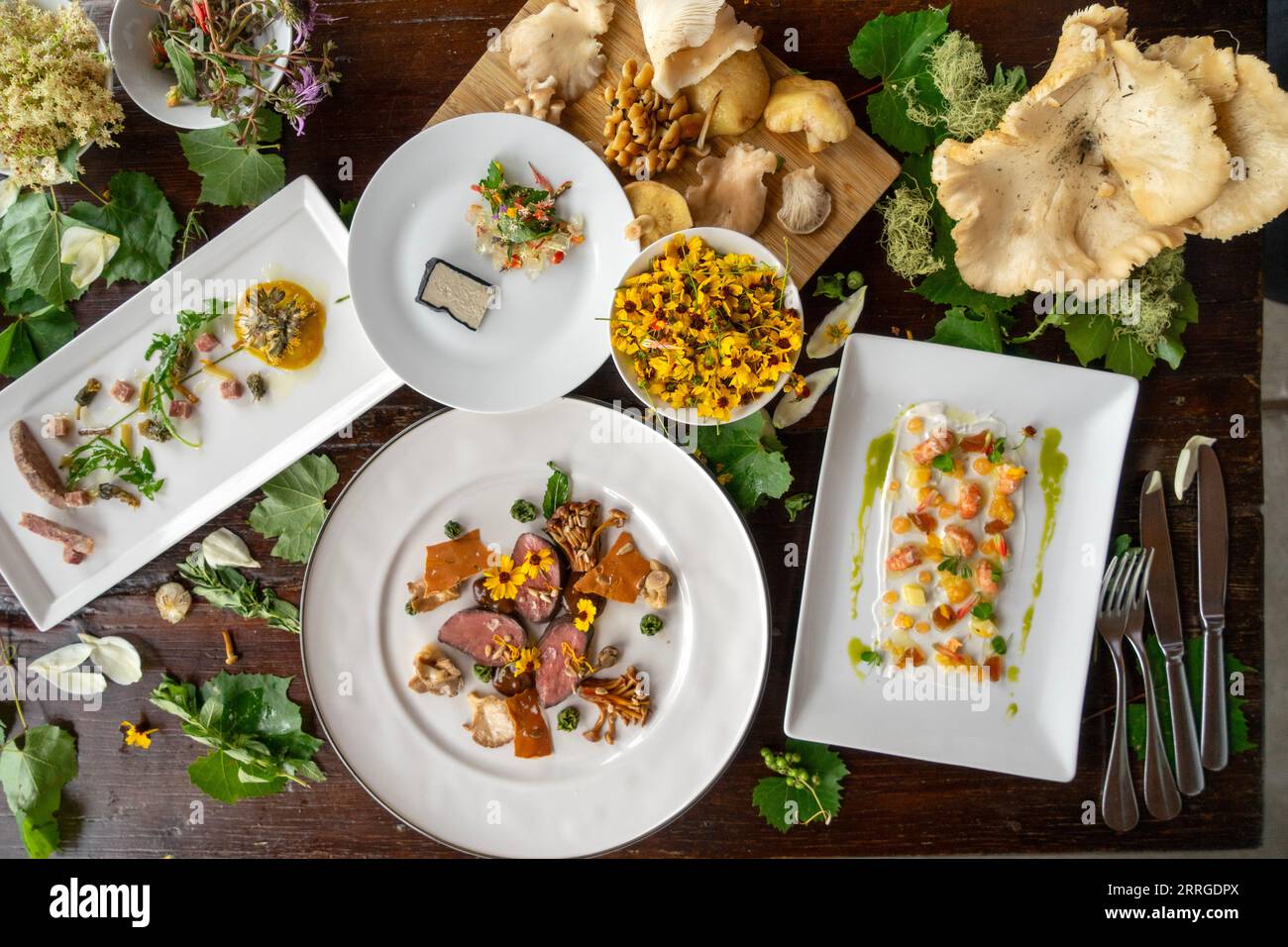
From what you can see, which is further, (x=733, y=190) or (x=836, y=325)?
(x=836, y=325)

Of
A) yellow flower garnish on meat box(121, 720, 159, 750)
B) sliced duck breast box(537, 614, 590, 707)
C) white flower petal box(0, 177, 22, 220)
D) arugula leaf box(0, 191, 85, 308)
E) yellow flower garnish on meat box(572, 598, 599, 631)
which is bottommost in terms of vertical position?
yellow flower garnish on meat box(121, 720, 159, 750)

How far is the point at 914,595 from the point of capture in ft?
7.13

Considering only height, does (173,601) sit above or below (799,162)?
below

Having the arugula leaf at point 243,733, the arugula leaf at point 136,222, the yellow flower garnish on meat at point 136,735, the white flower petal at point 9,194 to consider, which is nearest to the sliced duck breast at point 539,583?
the arugula leaf at point 243,733

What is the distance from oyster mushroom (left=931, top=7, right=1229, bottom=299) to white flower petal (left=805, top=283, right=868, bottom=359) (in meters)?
0.31

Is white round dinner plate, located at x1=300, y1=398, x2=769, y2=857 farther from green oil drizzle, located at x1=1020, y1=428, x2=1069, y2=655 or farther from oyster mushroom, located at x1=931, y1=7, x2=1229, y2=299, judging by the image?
oyster mushroom, located at x1=931, y1=7, x2=1229, y2=299

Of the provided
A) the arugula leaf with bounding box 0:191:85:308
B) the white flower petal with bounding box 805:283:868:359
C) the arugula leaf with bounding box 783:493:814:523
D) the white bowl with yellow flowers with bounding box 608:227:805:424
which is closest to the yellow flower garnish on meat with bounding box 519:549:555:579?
the white bowl with yellow flowers with bounding box 608:227:805:424

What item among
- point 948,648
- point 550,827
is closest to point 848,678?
point 948,648

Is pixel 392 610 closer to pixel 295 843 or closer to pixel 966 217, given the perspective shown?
pixel 295 843

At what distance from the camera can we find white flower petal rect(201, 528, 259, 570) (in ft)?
7.55

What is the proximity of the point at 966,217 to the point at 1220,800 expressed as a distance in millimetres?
1781

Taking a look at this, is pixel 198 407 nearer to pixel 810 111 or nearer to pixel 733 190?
pixel 733 190

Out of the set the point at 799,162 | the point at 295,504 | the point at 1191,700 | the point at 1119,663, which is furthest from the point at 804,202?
the point at 1191,700

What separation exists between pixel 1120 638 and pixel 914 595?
578 mm
